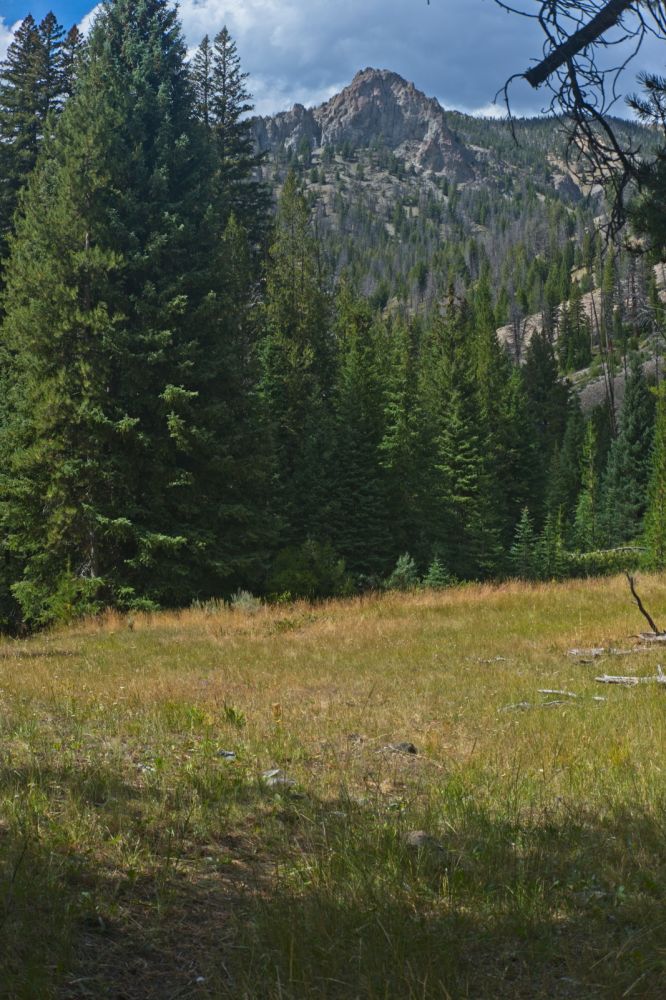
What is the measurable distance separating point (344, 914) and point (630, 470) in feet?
203

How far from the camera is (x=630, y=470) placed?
60.5 meters

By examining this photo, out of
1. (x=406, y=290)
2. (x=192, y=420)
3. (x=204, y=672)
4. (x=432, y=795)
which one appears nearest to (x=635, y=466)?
(x=192, y=420)

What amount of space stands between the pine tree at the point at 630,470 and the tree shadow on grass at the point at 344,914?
191 ft

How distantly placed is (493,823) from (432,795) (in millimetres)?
755

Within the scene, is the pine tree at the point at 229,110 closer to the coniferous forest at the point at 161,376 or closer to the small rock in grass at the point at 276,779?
the coniferous forest at the point at 161,376

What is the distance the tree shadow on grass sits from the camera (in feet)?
9.62

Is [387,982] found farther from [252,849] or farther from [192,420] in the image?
[192,420]

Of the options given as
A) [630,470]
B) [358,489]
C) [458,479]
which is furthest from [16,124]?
[630,470]

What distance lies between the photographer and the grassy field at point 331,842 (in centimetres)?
303

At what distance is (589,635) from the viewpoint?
14672 mm

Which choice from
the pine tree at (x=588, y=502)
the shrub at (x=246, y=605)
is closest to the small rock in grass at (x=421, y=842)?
the shrub at (x=246, y=605)

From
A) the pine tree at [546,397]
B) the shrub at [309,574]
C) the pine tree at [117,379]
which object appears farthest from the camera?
the pine tree at [546,397]

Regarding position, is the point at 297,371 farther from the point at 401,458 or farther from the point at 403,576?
the point at 403,576

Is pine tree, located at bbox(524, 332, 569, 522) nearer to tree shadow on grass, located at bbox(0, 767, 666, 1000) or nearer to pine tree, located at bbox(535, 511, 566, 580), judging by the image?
pine tree, located at bbox(535, 511, 566, 580)
